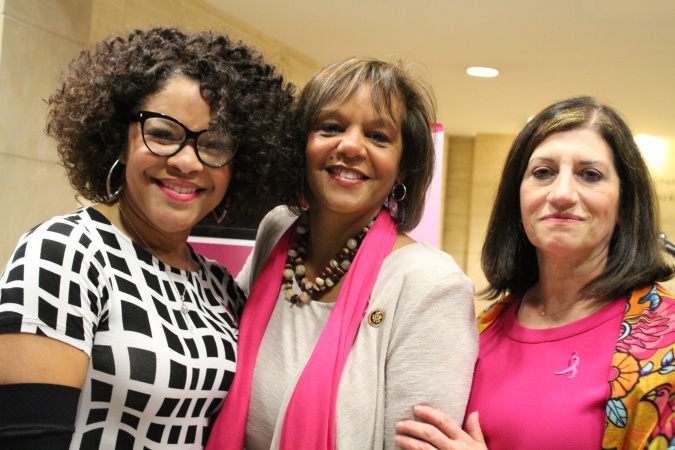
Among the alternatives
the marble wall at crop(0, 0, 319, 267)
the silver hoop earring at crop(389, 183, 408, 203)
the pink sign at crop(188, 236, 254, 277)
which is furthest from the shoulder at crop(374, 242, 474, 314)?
the marble wall at crop(0, 0, 319, 267)

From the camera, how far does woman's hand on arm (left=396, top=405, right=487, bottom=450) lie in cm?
143

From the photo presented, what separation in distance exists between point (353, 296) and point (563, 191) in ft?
1.75

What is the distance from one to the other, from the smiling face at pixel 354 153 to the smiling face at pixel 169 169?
1.01 feet

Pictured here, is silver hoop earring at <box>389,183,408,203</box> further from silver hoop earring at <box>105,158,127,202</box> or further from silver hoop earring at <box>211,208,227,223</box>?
silver hoop earring at <box>105,158,127,202</box>

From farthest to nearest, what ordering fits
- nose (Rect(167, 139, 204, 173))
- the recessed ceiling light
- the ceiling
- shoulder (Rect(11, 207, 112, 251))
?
the recessed ceiling light
the ceiling
nose (Rect(167, 139, 204, 173))
shoulder (Rect(11, 207, 112, 251))

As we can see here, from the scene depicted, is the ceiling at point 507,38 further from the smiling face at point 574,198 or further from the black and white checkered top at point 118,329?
the black and white checkered top at point 118,329

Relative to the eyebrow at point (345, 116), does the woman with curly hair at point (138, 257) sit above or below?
below

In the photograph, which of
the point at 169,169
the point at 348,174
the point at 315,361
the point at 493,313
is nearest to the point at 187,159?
the point at 169,169

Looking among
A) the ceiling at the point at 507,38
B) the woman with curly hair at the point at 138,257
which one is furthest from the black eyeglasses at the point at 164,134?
the ceiling at the point at 507,38

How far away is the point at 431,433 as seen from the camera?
55.9 inches

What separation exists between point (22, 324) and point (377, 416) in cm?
72

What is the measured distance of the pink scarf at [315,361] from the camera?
58.1 inches

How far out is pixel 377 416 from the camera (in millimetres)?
1483

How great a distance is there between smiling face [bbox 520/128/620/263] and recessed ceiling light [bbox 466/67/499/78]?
324 centimetres
